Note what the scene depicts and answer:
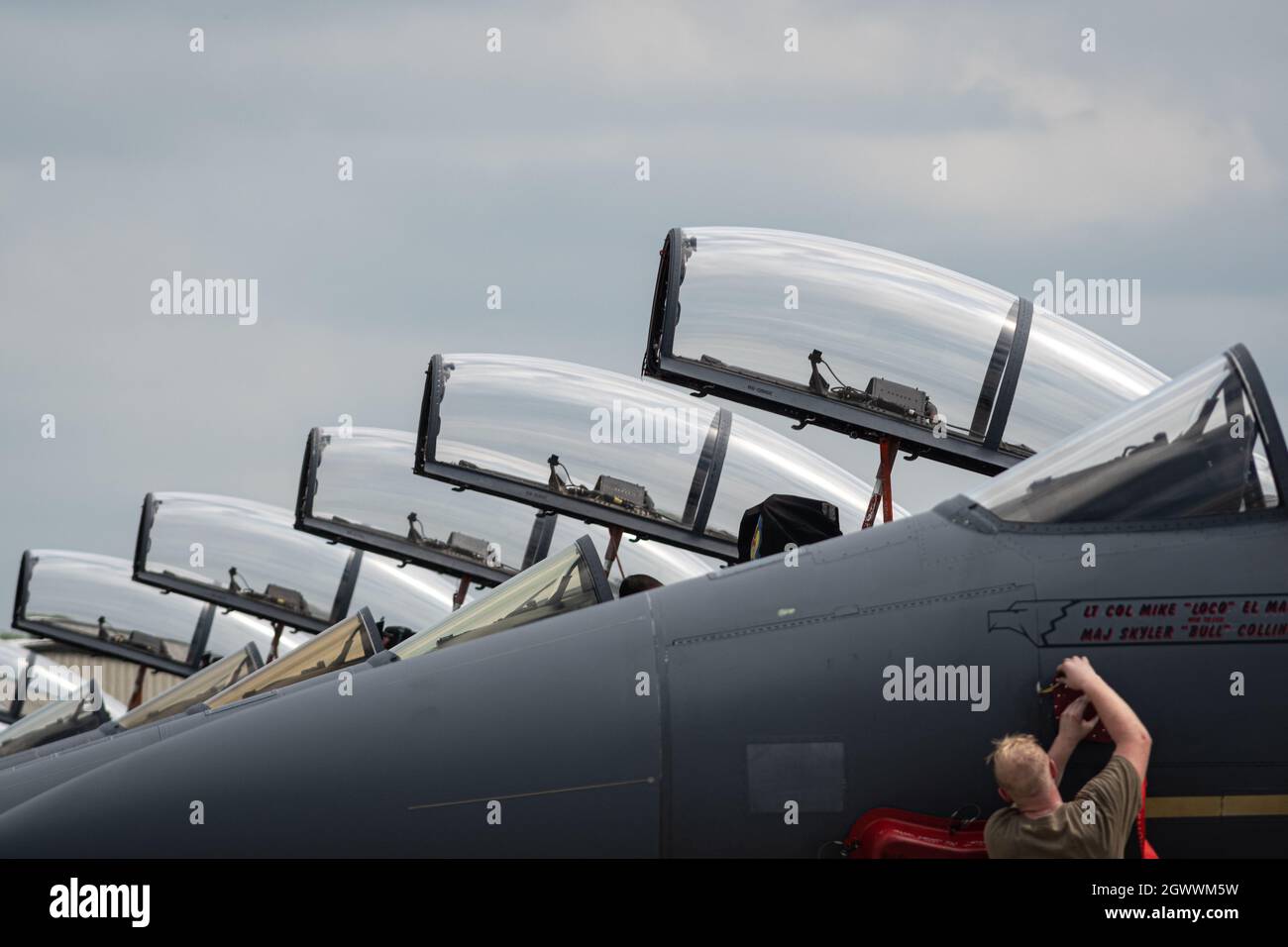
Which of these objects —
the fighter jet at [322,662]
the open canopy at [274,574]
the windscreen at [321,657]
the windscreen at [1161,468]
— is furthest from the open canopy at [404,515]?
the windscreen at [1161,468]

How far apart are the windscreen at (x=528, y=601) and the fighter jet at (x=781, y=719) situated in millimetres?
924

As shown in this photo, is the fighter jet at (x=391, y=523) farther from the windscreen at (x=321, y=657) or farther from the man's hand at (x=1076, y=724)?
the man's hand at (x=1076, y=724)

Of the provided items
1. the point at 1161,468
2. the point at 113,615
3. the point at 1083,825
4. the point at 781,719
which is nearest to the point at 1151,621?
the point at 1161,468

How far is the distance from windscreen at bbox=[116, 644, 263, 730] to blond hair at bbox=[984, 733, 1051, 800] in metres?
7.08

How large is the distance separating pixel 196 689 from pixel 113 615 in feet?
33.5

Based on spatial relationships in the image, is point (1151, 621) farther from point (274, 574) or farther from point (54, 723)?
point (274, 574)

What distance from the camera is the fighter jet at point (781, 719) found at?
425 centimetres

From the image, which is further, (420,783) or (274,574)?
(274,574)

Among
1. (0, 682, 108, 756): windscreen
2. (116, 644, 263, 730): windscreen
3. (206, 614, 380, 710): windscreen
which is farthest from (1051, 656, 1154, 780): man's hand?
(0, 682, 108, 756): windscreen

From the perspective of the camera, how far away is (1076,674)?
171 inches

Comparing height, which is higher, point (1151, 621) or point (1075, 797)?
point (1151, 621)
